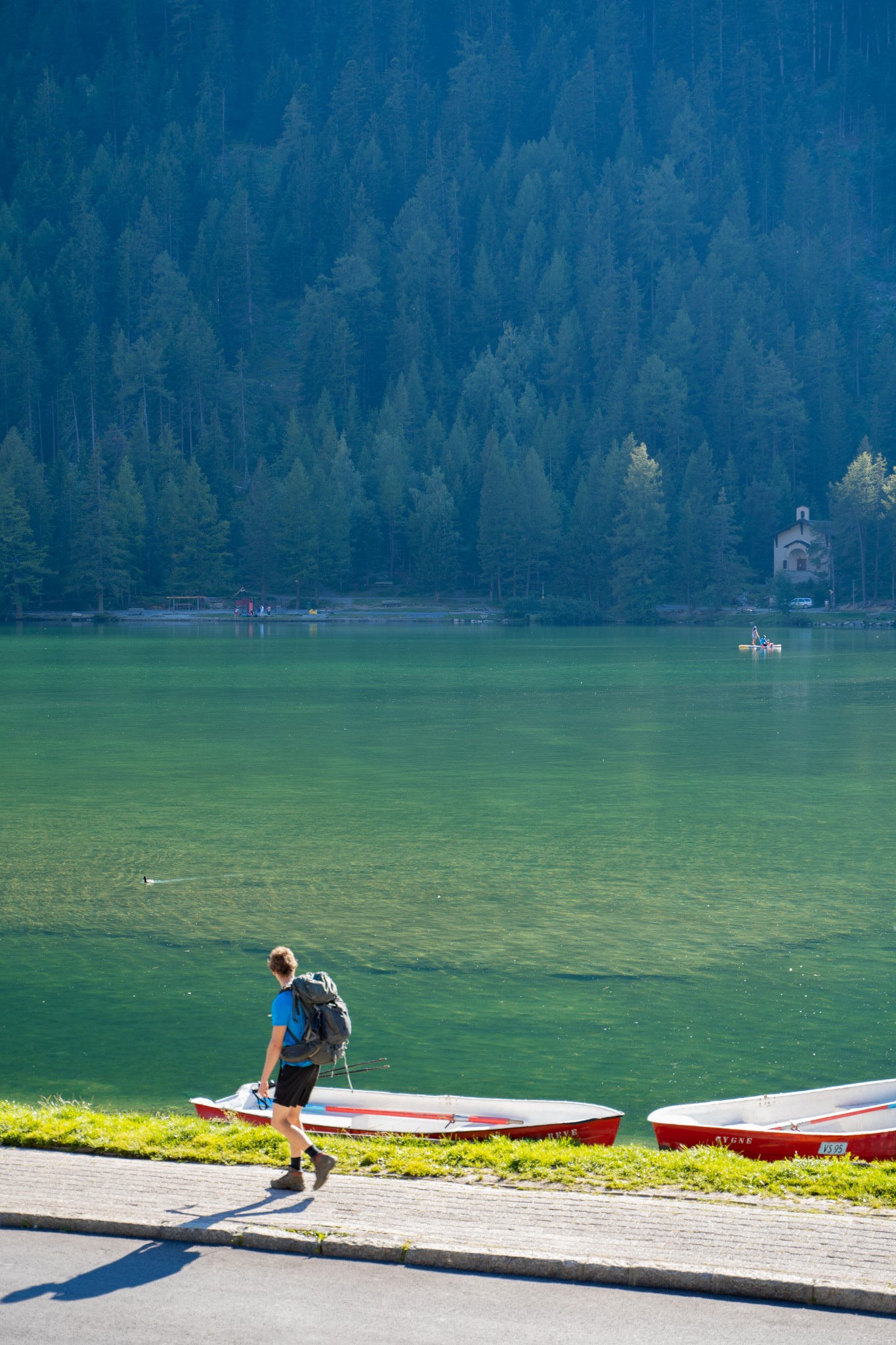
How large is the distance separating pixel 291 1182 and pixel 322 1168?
0.21 meters

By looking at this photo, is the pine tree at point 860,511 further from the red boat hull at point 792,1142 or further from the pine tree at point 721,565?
the red boat hull at point 792,1142

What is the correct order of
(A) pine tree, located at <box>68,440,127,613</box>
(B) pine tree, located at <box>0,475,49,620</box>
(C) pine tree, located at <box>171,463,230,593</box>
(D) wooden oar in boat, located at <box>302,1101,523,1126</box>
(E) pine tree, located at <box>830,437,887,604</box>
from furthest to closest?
(C) pine tree, located at <box>171,463,230,593</box>, (A) pine tree, located at <box>68,440,127,613</box>, (B) pine tree, located at <box>0,475,49,620</box>, (E) pine tree, located at <box>830,437,887,604</box>, (D) wooden oar in boat, located at <box>302,1101,523,1126</box>

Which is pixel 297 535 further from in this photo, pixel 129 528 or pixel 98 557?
pixel 98 557

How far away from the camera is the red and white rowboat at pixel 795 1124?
10656 mm

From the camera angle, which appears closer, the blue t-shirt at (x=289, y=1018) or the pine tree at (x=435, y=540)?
the blue t-shirt at (x=289, y=1018)

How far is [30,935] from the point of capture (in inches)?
755

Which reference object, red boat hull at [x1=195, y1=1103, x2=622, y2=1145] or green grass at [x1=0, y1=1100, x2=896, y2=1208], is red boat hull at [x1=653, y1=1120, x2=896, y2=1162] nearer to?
green grass at [x1=0, y1=1100, x2=896, y2=1208]

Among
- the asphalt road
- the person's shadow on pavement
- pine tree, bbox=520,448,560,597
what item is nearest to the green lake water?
the asphalt road

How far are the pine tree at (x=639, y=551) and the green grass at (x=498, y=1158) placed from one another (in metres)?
141

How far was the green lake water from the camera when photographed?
1440cm

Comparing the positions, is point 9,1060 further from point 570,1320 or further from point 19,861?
point 19,861

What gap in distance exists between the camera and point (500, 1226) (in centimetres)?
834

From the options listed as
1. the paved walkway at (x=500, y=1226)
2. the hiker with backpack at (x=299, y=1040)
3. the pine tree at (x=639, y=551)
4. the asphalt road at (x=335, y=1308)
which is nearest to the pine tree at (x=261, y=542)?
the pine tree at (x=639, y=551)

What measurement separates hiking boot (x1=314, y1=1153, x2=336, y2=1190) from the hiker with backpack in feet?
0.21
